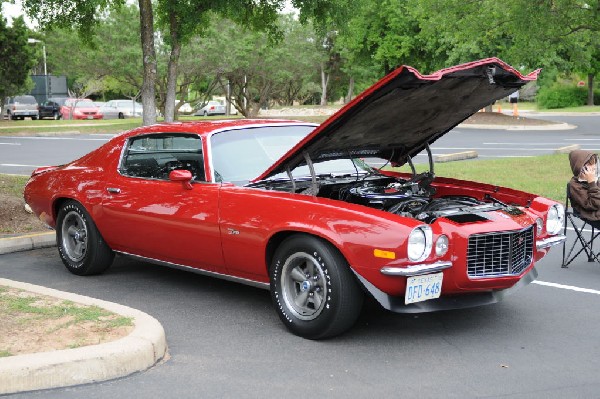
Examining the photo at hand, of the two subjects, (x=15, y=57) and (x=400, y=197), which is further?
(x=15, y=57)

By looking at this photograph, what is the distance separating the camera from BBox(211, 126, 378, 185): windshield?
6.18m

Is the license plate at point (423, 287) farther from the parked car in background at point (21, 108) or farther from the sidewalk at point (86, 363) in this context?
the parked car in background at point (21, 108)

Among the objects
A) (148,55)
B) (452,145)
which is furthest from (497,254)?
(452,145)

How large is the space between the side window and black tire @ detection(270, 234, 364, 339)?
1.17 metres

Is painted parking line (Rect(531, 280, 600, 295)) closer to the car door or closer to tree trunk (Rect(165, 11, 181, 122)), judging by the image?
the car door

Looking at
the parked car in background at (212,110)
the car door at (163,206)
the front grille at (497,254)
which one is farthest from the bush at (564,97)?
the front grille at (497,254)

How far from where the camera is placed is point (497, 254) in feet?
17.5

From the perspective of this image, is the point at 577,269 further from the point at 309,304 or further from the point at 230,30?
the point at 230,30

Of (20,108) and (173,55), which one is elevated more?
(173,55)

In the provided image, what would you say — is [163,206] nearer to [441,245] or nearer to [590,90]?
[441,245]

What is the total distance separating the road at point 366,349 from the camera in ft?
14.6

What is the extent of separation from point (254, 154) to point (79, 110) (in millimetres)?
45406

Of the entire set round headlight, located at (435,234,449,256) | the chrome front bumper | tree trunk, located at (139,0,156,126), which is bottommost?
the chrome front bumper

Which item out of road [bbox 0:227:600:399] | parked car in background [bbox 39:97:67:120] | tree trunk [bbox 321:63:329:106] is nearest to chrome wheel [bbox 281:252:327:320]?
road [bbox 0:227:600:399]
